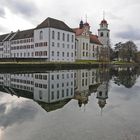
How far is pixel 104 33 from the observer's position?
10244 centimetres

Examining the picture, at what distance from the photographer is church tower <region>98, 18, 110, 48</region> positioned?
101875 millimetres

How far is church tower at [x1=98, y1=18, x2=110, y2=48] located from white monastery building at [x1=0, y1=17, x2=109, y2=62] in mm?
5583

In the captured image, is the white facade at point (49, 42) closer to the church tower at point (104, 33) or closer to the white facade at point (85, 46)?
the white facade at point (85, 46)

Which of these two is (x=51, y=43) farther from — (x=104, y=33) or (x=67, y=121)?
(x=67, y=121)

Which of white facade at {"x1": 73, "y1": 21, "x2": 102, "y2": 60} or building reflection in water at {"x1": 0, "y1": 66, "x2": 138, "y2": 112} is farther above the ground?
white facade at {"x1": 73, "y1": 21, "x2": 102, "y2": 60}

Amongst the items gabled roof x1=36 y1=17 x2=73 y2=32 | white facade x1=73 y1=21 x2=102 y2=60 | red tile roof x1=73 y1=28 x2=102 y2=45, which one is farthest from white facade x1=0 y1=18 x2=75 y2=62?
red tile roof x1=73 y1=28 x2=102 y2=45

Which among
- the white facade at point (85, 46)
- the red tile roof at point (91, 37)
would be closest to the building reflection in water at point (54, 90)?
the white facade at point (85, 46)

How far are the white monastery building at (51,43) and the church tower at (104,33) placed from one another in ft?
18.3

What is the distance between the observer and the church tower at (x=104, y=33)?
334ft

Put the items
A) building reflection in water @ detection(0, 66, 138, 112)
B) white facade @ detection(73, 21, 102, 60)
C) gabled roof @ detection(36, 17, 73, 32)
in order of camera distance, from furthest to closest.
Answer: white facade @ detection(73, 21, 102, 60), gabled roof @ detection(36, 17, 73, 32), building reflection in water @ detection(0, 66, 138, 112)

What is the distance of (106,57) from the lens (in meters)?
84.3

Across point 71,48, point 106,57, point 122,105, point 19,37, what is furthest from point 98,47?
point 122,105

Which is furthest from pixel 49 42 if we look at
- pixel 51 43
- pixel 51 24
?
pixel 51 24

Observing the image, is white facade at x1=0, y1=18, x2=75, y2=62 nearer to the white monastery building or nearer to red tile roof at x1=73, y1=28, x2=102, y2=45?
the white monastery building
